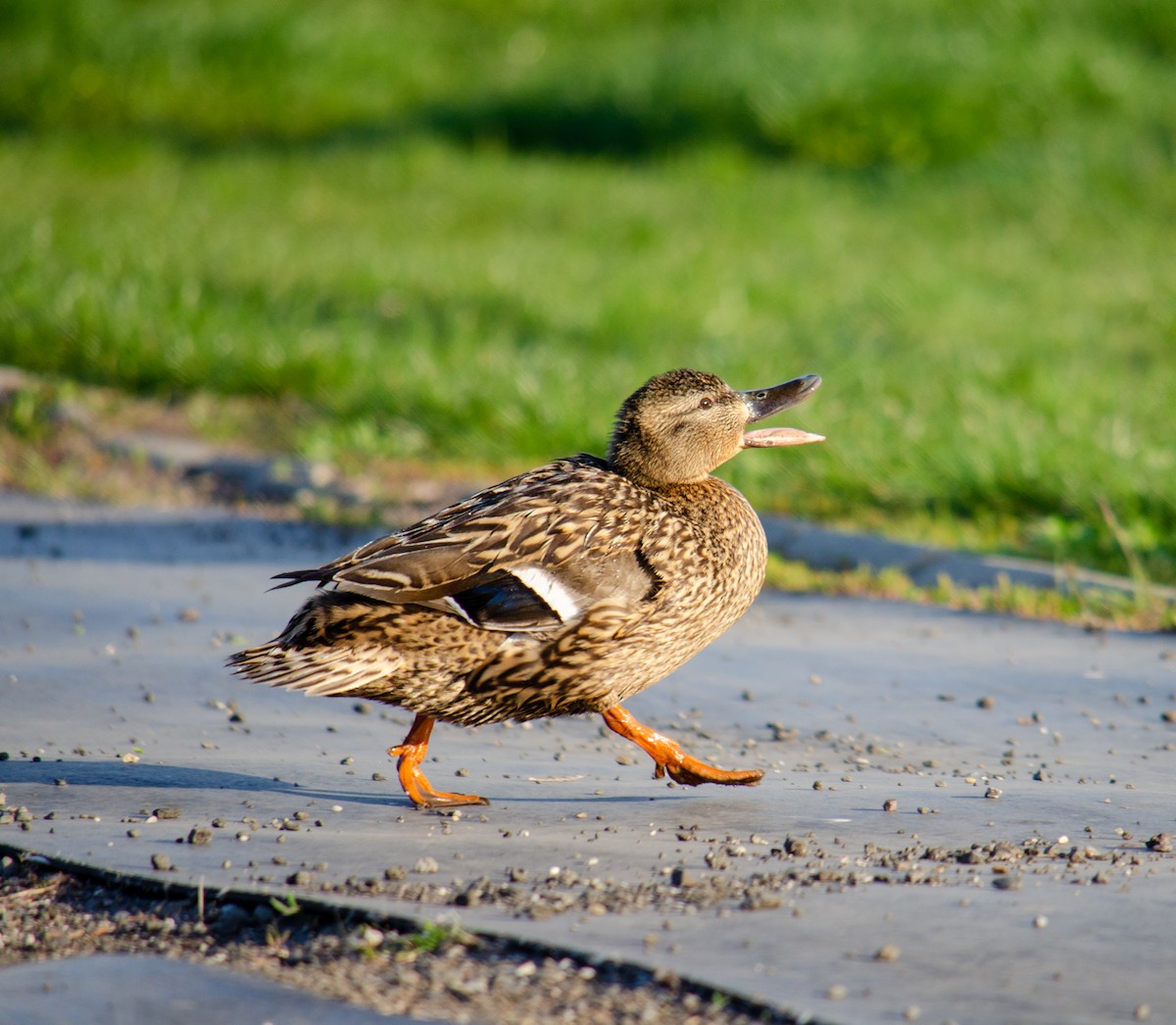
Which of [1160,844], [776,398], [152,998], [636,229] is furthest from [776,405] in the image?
[636,229]

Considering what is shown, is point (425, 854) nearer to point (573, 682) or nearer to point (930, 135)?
point (573, 682)

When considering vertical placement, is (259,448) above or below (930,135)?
below

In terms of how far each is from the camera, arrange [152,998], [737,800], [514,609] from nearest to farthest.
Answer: [152,998] < [514,609] < [737,800]

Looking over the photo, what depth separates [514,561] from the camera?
3812 mm

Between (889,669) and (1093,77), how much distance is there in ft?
50.1

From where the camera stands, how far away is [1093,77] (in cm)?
1886

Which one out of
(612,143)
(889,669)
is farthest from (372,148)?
(889,669)

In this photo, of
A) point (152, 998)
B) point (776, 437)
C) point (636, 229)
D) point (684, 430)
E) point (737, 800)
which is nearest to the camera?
point (152, 998)

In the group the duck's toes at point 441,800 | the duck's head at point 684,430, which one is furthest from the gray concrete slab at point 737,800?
the duck's head at point 684,430

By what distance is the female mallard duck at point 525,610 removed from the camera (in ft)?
12.2

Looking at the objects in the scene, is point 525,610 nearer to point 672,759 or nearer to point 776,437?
point 672,759

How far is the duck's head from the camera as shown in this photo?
436 cm

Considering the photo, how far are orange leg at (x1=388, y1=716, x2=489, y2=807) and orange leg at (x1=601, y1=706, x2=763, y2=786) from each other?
373 mm

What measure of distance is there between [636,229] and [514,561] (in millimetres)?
10605
